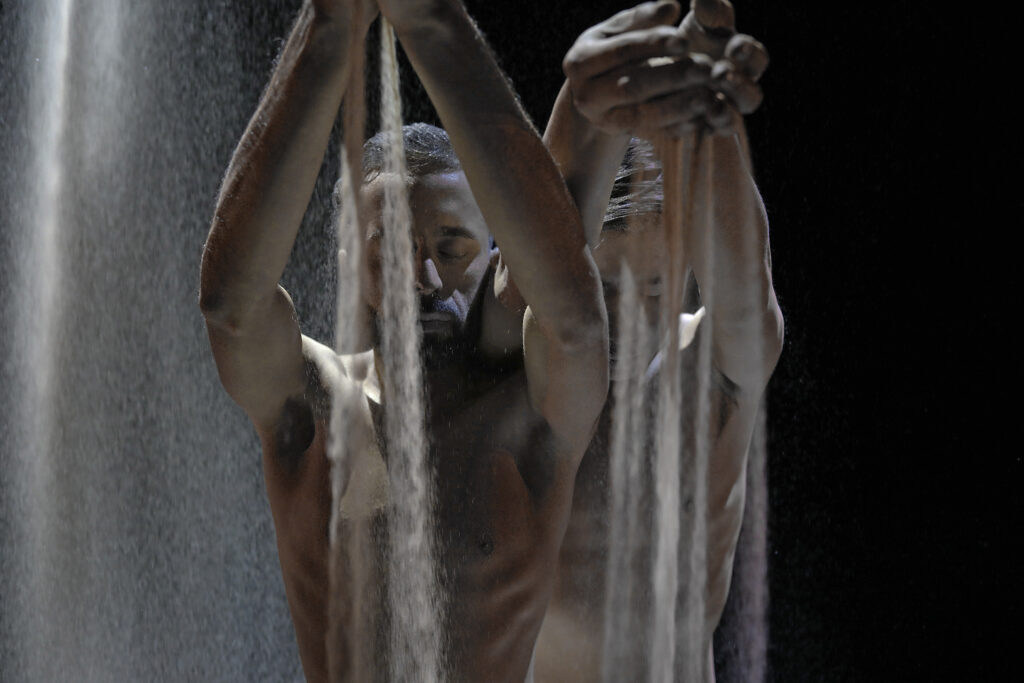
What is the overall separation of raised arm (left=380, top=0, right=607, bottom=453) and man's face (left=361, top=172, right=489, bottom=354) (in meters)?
0.14

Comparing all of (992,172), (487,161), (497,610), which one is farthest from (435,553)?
(992,172)

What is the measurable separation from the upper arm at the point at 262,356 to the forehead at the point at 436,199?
162 mm

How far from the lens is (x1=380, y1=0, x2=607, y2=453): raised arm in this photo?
966mm

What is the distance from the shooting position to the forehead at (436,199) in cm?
114

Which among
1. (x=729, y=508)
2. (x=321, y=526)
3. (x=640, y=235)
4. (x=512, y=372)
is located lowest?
(x=729, y=508)

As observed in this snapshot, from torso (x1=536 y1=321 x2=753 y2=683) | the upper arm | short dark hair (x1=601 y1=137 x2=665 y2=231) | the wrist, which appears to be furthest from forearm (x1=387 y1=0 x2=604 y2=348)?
torso (x1=536 y1=321 x2=753 y2=683)

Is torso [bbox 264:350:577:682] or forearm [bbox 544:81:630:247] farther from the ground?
forearm [bbox 544:81:630:247]

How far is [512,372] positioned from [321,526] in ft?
0.80

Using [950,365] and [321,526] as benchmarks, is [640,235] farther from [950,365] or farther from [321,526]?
[950,365]

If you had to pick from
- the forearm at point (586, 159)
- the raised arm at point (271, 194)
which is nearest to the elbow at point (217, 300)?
the raised arm at point (271, 194)

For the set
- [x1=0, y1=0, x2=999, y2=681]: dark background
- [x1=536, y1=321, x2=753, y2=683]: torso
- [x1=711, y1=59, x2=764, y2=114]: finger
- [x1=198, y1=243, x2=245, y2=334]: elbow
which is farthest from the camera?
[x1=0, y1=0, x2=999, y2=681]: dark background

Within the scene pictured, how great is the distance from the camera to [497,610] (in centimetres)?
109

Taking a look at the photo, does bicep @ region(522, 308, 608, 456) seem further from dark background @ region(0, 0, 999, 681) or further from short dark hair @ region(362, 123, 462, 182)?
dark background @ region(0, 0, 999, 681)

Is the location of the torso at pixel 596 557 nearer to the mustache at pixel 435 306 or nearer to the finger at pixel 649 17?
the mustache at pixel 435 306
